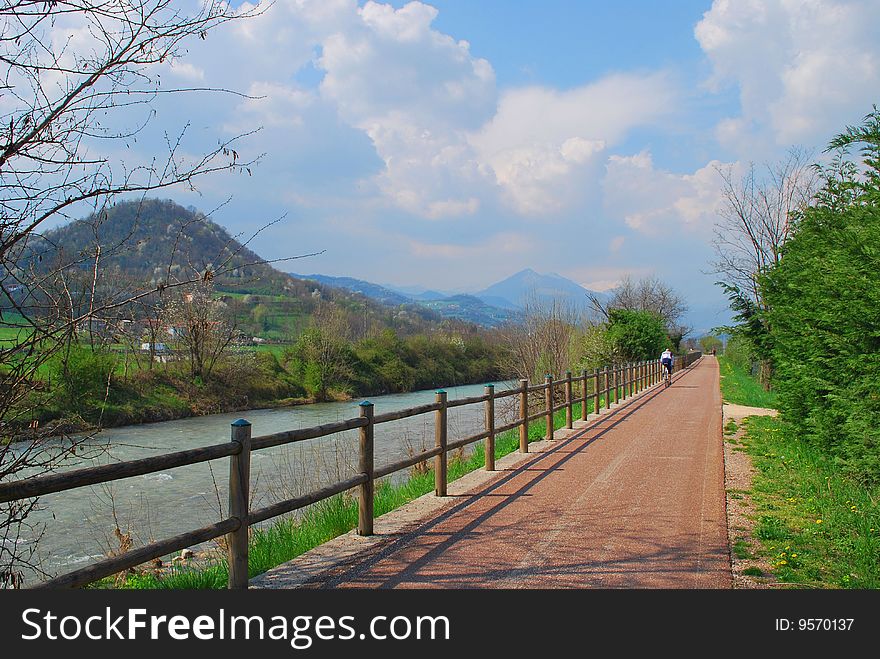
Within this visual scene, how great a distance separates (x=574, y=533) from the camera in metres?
6.85

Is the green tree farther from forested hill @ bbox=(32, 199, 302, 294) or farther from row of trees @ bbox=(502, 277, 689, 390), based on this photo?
forested hill @ bbox=(32, 199, 302, 294)

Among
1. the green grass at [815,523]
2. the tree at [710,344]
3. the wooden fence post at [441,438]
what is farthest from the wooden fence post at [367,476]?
the tree at [710,344]

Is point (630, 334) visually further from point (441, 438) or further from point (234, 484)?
point (234, 484)

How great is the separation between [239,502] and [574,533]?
329 centimetres

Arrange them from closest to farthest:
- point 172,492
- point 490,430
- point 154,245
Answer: point 154,245 < point 490,430 < point 172,492

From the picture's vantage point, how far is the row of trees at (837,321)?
26.2 ft

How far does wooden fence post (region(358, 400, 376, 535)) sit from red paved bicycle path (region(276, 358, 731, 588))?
0.34 meters

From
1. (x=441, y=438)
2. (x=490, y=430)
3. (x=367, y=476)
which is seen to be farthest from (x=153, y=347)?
(x=490, y=430)

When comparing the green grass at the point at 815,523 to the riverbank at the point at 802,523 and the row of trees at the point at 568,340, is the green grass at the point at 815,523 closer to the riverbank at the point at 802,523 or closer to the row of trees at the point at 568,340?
the riverbank at the point at 802,523

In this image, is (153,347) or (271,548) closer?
(153,347)

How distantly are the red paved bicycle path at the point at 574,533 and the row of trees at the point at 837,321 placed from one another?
5.22 ft

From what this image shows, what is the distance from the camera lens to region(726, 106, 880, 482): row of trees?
800 centimetres

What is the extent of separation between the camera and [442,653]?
4145mm

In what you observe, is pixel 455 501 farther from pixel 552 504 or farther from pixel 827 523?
pixel 827 523
